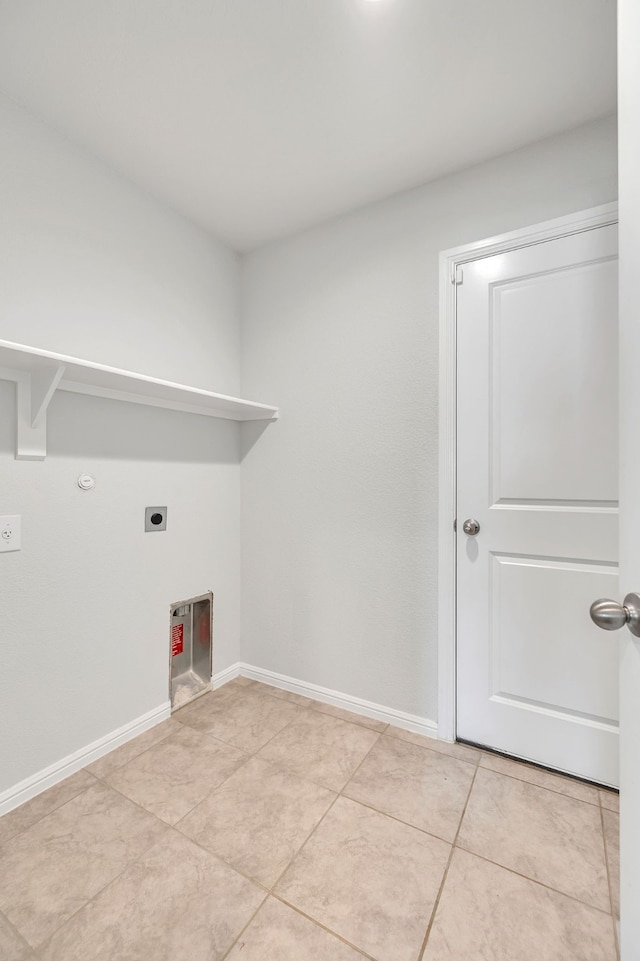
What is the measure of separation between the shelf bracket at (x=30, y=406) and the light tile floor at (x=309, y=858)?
1.26 metres

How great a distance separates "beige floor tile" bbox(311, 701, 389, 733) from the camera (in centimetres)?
196

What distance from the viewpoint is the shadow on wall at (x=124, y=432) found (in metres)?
1.62

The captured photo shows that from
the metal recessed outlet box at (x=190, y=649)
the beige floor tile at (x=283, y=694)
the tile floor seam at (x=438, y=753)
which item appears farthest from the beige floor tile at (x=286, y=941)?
the metal recessed outlet box at (x=190, y=649)

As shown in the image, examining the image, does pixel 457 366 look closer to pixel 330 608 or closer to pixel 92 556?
pixel 330 608

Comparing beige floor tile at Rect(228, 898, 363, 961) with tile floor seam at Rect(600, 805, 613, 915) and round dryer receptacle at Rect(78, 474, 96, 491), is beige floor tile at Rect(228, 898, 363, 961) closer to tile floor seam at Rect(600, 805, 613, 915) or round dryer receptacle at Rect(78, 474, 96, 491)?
tile floor seam at Rect(600, 805, 613, 915)

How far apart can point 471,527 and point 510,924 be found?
1.16 meters

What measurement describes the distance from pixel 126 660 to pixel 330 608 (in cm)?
95

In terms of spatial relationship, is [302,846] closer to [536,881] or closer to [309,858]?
[309,858]

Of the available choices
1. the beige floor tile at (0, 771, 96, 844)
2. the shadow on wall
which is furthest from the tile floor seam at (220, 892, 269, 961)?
the shadow on wall

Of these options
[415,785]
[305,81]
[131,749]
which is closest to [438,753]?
[415,785]

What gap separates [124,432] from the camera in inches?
73.7

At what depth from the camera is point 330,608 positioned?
2.15m

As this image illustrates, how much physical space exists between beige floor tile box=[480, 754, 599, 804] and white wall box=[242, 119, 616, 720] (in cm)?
32

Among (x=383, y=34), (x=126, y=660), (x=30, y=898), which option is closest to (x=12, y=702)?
(x=126, y=660)
